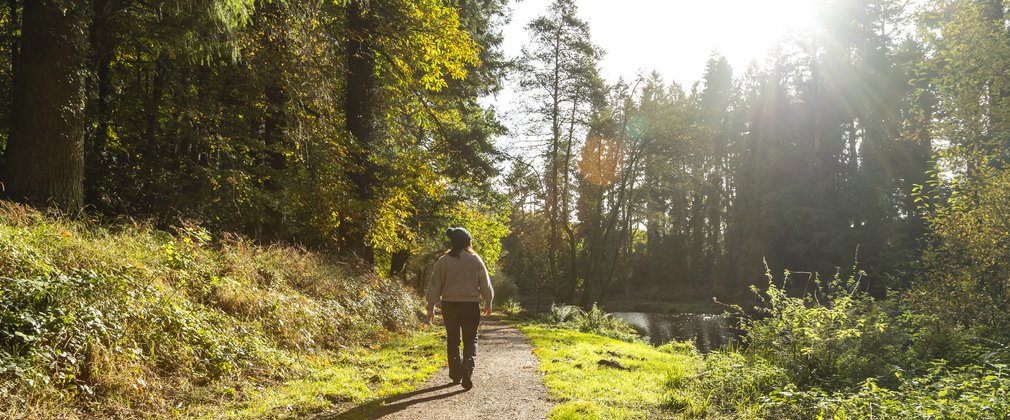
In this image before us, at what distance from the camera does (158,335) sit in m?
5.15

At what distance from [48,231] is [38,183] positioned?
153 centimetres

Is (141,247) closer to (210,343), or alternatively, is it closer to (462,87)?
(210,343)

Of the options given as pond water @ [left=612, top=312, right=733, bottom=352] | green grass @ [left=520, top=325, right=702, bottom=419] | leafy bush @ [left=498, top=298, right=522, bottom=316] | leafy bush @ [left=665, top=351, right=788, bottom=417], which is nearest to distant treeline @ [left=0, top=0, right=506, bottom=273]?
green grass @ [left=520, top=325, right=702, bottom=419]

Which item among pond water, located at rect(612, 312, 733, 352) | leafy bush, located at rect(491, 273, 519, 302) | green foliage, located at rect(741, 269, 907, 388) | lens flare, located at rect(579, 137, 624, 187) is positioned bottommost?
pond water, located at rect(612, 312, 733, 352)

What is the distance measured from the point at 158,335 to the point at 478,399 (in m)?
3.29

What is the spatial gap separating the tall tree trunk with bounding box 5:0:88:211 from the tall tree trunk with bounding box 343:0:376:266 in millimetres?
6580

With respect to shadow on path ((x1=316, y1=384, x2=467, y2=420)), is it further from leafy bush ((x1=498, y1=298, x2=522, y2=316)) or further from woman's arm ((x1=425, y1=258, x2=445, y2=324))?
leafy bush ((x1=498, y1=298, x2=522, y2=316))

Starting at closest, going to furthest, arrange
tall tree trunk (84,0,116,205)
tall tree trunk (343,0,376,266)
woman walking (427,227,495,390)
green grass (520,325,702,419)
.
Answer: green grass (520,325,702,419) < woman walking (427,227,495,390) < tall tree trunk (84,0,116,205) < tall tree trunk (343,0,376,266)

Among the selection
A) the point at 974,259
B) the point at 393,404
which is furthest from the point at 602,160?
the point at 393,404

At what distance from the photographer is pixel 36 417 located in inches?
140

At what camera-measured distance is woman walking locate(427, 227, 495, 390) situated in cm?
637

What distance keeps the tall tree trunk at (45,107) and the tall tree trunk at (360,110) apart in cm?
658

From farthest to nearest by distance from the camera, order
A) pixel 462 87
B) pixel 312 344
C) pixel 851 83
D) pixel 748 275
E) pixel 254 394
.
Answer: pixel 748 275 → pixel 851 83 → pixel 462 87 → pixel 312 344 → pixel 254 394

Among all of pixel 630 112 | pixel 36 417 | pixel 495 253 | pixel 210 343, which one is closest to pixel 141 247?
pixel 210 343
